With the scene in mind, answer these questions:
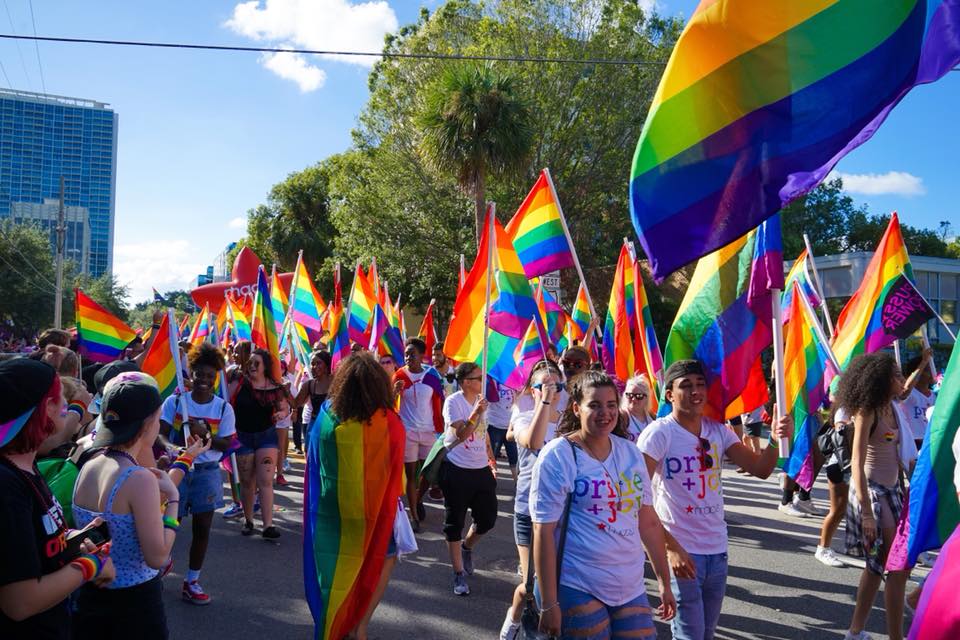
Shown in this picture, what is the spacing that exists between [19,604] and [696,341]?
143 inches

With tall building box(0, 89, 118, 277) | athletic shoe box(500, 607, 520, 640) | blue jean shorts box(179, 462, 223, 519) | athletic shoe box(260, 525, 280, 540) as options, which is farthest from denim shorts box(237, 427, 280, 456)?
tall building box(0, 89, 118, 277)

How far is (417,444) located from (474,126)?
1187 centimetres

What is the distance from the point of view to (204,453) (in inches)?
234

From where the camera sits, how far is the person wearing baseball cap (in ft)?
10.0

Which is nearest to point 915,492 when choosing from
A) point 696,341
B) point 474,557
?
point 696,341

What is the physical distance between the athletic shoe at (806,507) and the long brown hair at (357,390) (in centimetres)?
671

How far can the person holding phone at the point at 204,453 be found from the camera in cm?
566

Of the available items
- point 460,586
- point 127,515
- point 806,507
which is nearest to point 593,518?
point 127,515

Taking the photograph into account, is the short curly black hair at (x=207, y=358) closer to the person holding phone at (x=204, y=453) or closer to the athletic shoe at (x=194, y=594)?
the person holding phone at (x=204, y=453)

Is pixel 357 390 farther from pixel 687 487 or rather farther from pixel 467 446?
pixel 687 487

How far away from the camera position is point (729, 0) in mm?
3328

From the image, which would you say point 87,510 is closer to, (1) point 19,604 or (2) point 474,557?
(1) point 19,604

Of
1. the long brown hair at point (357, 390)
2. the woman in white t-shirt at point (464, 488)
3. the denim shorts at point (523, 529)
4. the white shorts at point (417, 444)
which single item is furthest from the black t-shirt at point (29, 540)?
the white shorts at point (417, 444)

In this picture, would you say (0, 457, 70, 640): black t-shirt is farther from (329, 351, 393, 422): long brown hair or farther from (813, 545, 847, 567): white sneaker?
(813, 545, 847, 567): white sneaker
